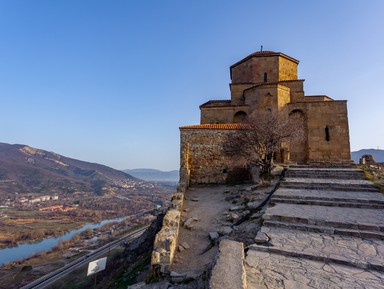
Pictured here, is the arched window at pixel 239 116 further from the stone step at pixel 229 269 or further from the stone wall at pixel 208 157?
the stone step at pixel 229 269

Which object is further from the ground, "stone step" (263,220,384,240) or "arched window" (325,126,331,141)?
"arched window" (325,126,331,141)

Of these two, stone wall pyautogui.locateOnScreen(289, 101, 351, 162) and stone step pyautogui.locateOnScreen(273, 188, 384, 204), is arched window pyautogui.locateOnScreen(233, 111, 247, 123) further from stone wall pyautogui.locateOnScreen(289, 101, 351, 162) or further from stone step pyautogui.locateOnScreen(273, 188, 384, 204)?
stone step pyautogui.locateOnScreen(273, 188, 384, 204)

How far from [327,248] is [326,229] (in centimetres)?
93

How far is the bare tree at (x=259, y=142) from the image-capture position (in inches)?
421

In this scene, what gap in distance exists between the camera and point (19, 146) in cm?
18312

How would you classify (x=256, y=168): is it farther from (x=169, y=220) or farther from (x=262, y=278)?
(x=262, y=278)

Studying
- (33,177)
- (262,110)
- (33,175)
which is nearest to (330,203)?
(262,110)

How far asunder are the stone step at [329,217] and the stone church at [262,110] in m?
5.71

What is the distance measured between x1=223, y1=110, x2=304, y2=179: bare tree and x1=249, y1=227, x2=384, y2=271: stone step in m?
6.01

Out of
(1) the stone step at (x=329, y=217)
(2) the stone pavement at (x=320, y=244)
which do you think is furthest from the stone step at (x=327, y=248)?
(1) the stone step at (x=329, y=217)

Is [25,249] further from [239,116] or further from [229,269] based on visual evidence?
[229,269]

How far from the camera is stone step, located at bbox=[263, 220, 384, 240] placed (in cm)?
445

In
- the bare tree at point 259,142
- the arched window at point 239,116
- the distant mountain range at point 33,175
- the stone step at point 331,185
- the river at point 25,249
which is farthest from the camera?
the distant mountain range at point 33,175

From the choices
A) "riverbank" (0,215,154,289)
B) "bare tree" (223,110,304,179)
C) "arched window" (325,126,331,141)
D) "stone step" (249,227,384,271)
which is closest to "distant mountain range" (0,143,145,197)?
"riverbank" (0,215,154,289)
